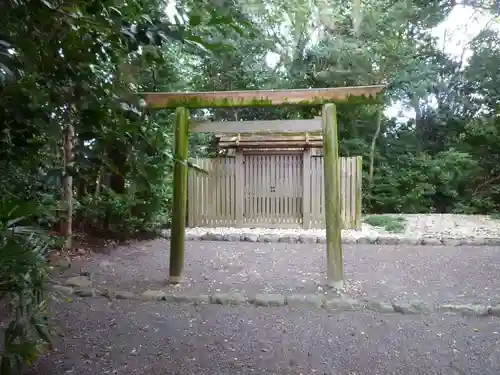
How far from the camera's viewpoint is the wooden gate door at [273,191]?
7480mm

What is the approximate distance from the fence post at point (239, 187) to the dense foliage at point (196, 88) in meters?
1.18

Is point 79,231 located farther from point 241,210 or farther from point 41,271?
point 41,271

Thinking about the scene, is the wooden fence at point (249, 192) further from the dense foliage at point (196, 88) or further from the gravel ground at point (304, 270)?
→ the gravel ground at point (304, 270)

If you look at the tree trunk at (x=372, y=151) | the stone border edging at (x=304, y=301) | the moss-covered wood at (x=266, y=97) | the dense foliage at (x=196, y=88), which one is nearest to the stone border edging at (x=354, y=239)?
the dense foliage at (x=196, y=88)

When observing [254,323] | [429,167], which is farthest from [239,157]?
[429,167]

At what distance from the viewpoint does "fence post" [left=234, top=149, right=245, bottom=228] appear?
7.54 metres

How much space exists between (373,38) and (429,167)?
11.1 feet

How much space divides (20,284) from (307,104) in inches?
112

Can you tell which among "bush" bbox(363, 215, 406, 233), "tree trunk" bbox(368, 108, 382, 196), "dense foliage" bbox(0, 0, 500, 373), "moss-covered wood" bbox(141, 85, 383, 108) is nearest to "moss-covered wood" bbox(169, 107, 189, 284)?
"moss-covered wood" bbox(141, 85, 383, 108)

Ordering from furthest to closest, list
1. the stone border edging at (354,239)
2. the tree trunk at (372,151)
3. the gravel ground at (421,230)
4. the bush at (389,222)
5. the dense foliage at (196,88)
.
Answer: the tree trunk at (372,151)
the bush at (389,222)
the gravel ground at (421,230)
the stone border edging at (354,239)
the dense foliage at (196,88)

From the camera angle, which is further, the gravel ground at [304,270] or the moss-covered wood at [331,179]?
the gravel ground at [304,270]

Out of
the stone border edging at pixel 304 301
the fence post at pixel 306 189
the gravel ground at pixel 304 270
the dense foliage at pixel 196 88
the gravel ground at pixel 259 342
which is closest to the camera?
the dense foliage at pixel 196 88

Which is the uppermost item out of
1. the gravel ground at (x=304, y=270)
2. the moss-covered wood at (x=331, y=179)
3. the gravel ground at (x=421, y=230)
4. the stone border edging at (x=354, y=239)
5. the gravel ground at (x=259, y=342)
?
the moss-covered wood at (x=331, y=179)

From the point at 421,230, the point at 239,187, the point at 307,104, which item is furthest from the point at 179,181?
the point at 421,230
